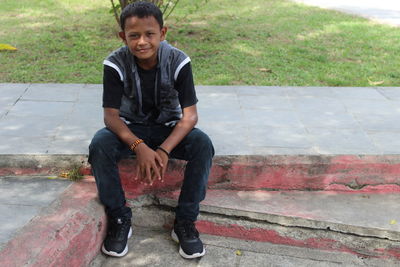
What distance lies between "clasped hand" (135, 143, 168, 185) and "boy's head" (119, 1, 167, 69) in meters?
0.50

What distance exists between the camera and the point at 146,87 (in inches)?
107

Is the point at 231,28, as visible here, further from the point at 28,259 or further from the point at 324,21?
the point at 28,259

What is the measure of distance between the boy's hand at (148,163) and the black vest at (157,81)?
0.97 ft

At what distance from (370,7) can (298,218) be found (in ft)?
23.3

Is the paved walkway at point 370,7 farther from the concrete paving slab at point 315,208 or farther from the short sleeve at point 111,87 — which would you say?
the short sleeve at point 111,87

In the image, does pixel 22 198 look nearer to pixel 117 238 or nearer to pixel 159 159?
pixel 117 238

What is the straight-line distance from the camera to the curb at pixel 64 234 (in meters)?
2.21

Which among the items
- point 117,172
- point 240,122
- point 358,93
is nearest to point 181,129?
point 117,172

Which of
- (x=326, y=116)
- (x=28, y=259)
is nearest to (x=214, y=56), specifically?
(x=326, y=116)

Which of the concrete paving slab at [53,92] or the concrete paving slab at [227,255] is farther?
the concrete paving slab at [53,92]

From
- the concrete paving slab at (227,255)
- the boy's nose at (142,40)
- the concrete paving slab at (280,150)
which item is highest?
the boy's nose at (142,40)

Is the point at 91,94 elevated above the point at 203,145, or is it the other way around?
the point at 203,145

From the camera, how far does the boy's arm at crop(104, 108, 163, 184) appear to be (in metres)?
2.50

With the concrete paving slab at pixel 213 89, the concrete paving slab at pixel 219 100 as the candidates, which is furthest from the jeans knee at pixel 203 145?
the concrete paving slab at pixel 213 89
